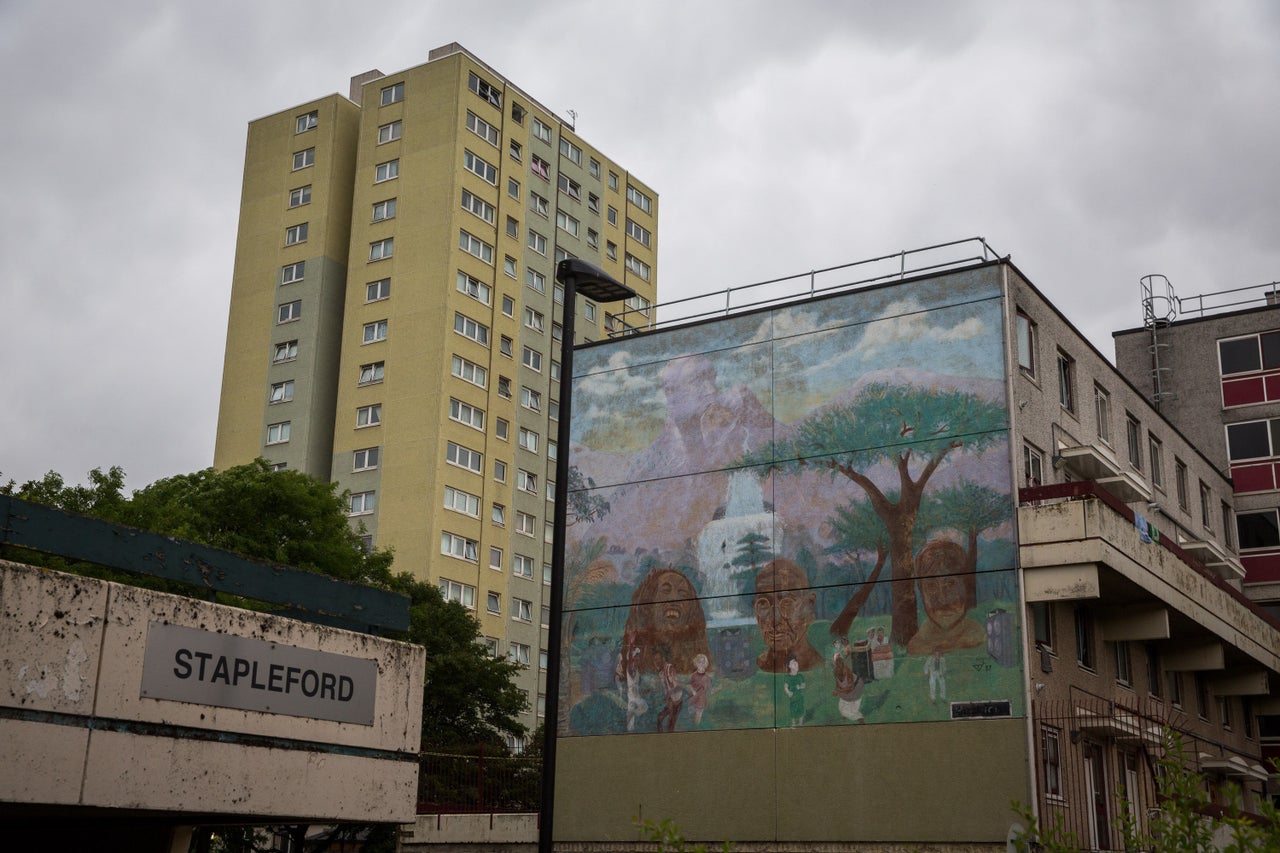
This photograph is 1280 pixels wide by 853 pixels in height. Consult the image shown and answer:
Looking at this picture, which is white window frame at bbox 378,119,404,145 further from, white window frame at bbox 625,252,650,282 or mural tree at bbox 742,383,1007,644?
mural tree at bbox 742,383,1007,644

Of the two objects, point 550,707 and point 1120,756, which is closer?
point 550,707

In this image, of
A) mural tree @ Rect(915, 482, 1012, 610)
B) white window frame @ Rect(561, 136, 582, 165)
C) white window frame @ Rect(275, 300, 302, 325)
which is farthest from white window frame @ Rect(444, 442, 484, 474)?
mural tree @ Rect(915, 482, 1012, 610)

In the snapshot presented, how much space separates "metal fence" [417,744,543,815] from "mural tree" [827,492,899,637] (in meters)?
8.30

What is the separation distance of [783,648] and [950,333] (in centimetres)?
733

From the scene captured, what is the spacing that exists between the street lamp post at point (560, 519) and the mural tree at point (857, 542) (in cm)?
845

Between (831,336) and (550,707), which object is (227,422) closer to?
(831,336)

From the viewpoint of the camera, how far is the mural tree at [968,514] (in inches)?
1075

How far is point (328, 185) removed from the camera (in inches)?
2886

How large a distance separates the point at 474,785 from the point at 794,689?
327 inches

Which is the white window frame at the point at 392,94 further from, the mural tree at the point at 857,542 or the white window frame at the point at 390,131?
the mural tree at the point at 857,542

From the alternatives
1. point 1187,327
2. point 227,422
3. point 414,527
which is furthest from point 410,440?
point 1187,327

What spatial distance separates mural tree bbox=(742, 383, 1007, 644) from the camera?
92.0 feet

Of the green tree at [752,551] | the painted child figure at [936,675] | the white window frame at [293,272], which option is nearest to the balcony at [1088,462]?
the painted child figure at [936,675]

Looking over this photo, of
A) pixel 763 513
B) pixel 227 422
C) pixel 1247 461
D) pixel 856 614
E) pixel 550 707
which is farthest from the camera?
pixel 227 422
